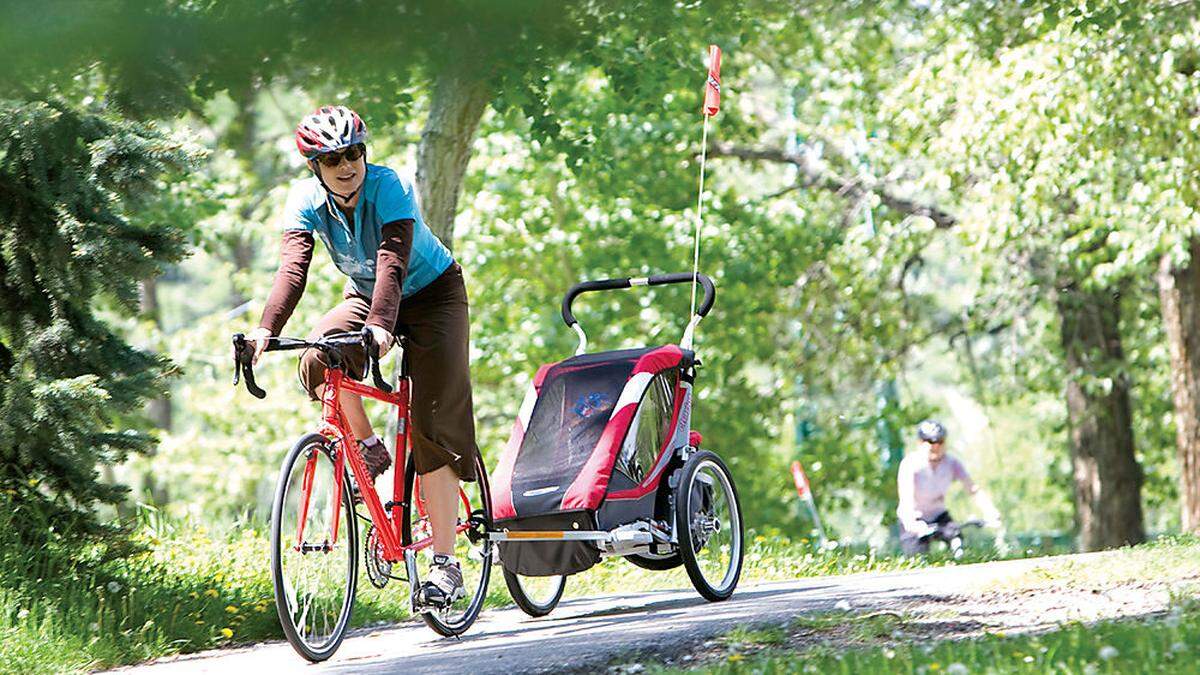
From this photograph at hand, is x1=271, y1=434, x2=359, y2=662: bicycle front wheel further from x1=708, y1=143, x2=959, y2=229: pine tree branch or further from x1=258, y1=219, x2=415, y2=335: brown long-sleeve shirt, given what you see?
x1=708, y1=143, x2=959, y2=229: pine tree branch

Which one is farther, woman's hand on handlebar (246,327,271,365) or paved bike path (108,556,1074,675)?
paved bike path (108,556,1074,675)

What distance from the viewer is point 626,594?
8.92 m

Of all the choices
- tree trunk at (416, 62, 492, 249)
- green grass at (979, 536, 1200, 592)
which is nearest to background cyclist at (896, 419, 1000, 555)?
green grass at (979, 536, 1200, 592)

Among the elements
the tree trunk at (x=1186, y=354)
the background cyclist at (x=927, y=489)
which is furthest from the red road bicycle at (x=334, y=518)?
the tree trunk at (x=1186, y=354)

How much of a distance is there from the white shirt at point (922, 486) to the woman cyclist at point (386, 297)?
18.3 feet

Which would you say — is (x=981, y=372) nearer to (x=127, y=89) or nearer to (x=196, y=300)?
(x=127, y=89)

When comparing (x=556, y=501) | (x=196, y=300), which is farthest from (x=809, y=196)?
(x=196, y=300)

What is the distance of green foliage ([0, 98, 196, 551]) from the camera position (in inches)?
281

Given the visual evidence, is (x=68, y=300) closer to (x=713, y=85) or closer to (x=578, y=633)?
(x=578, y=633)

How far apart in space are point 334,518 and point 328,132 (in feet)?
4.57

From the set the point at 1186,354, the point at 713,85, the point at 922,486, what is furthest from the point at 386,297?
the point at 1186,354

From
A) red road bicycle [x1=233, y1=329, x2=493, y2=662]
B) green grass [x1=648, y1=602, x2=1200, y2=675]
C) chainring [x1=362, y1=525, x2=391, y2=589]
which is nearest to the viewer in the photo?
green grass [x1=648, y1=602, x2=1200, y2=675]

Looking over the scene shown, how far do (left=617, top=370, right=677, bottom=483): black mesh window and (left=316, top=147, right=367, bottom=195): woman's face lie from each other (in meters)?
1.71

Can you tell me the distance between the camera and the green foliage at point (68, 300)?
7148 millimetres
